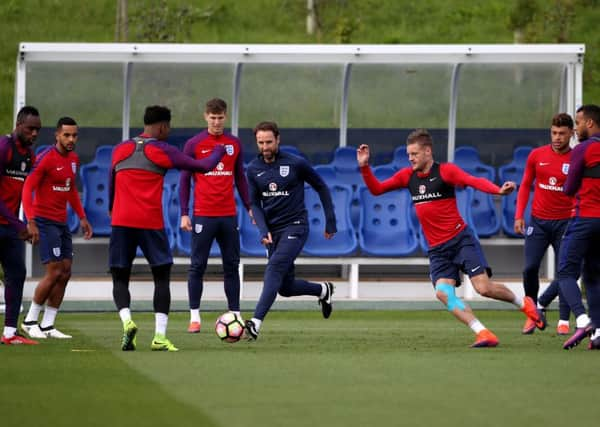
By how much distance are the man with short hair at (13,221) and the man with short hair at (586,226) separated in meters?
4.74

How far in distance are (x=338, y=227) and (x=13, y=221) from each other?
25.7 ft

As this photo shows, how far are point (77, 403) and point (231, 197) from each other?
5888mm

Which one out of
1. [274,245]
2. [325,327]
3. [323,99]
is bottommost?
[325,327]

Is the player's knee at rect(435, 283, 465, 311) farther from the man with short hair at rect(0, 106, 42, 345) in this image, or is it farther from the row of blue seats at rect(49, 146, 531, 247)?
the row of blue seats at rect(49, 146, 531, 247)

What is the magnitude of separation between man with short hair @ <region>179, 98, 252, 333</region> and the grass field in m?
0.60

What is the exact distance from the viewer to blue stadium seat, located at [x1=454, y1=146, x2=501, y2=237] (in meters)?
19.4

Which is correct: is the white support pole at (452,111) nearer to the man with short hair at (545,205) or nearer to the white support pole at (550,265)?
the white support pole at (550,265)

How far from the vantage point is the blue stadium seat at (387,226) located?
19047 mm

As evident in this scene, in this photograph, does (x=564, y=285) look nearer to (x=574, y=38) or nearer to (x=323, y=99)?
(x=323, y=99)

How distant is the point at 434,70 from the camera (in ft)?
65.1

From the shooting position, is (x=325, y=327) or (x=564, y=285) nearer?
(x=564, y=285)

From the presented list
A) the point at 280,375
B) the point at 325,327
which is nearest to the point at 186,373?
the point at 280,375

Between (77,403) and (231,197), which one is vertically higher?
(231,197)

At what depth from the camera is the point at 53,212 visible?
43.0ft
